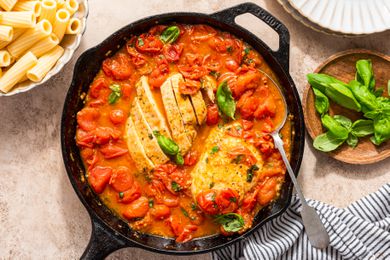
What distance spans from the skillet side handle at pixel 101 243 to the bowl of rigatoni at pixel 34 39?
1.30 meters

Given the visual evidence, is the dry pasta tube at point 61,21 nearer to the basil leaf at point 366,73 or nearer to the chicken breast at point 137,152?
the chicken breast at point 137,152

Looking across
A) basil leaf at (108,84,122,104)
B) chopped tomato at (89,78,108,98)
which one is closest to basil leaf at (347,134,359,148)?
basil leaf at (108,84,122,104)

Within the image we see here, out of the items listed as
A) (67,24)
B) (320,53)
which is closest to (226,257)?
(320,53)

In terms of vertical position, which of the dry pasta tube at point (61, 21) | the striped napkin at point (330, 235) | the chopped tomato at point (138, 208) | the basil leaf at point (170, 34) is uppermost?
the dry pasta tube at point (61, 21)

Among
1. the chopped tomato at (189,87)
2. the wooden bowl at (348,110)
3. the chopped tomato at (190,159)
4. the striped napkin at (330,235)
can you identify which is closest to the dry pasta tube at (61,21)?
the chopped tomato at (189,87)

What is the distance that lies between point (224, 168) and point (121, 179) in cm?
89

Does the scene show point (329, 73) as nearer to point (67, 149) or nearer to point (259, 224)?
point (259, 224)

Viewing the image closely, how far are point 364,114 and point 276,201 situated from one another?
3.68 ft

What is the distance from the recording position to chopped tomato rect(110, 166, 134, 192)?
181 inches

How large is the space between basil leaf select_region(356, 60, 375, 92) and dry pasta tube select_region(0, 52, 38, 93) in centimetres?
286

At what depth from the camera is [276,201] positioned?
4.75 meters

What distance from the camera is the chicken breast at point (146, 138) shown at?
15.1ft

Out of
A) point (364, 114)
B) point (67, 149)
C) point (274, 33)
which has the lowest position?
point (67, 149)

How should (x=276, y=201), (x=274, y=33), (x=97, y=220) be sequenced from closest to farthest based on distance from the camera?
(x=97, y=220), (x=276, y=201), (x=274, y=33)
